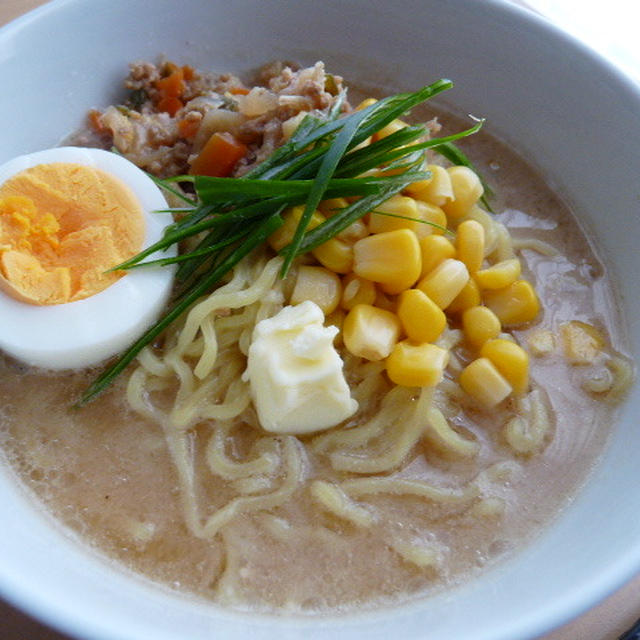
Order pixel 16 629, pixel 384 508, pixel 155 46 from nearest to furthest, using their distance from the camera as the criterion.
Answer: pixel 16 629
pixel 384 508
pixel 155 46

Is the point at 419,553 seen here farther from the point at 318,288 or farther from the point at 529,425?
the point at 318,288

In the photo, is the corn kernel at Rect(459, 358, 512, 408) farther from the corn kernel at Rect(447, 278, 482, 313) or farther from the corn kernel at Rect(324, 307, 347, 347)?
the corn kernel at Rect(324, 307, 347, 347)

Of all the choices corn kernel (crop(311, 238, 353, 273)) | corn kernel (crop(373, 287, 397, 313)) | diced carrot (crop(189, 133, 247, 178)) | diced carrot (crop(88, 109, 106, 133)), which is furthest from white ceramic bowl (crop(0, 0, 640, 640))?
corn kernel (crop(311, 238, 353, 273))

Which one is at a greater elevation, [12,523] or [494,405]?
[494,405]

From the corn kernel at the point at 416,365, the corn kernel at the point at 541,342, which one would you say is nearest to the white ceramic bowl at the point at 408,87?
the corn kernel at the point at 541,342

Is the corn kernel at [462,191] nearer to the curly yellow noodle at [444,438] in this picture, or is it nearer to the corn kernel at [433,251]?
the corn kernel at [433,251]

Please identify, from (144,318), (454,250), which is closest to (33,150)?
(144,318)

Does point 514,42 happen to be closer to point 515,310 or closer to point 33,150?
point 515,310
